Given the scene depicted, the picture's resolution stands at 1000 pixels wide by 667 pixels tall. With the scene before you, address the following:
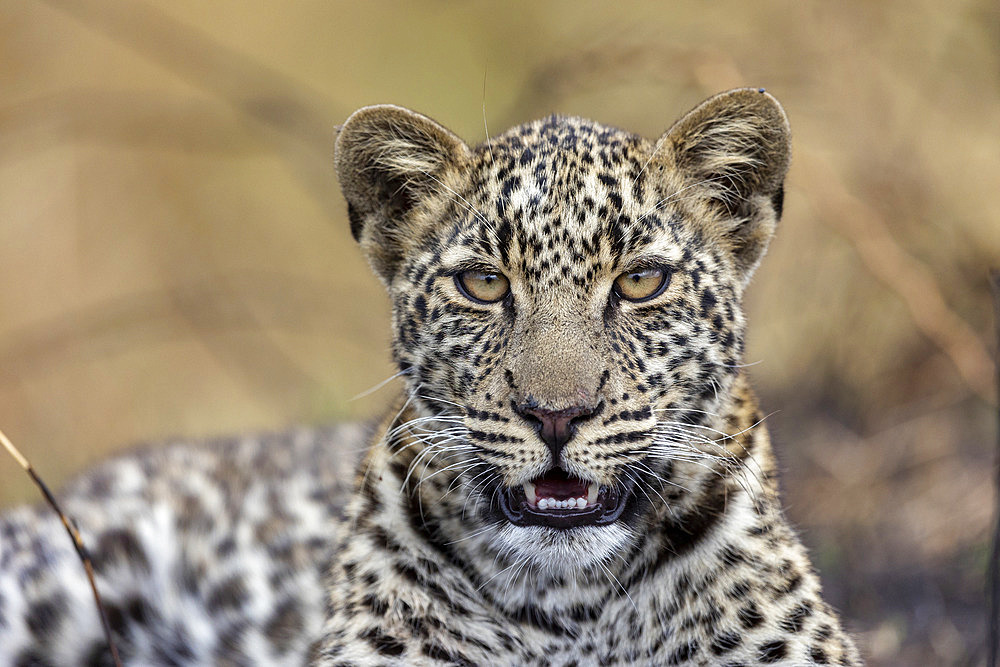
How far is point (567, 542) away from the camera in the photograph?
14.6 feet

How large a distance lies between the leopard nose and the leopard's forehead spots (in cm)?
62

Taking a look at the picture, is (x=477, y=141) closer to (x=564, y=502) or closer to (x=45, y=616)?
(x=564, y=502)

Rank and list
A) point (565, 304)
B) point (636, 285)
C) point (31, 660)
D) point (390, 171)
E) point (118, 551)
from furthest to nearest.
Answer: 1. point (118, 551)
2. point (31, 660)
3. point (390, 171)
4. point (636, 285)
5. point (565, 304)

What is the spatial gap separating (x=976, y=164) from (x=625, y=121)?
3.49 metres

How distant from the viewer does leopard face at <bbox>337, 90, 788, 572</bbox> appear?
4.45m

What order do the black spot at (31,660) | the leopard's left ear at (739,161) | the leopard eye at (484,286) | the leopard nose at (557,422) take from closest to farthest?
1. the leopard nose at (557,422)
2. the leopard eye at (484,286)
3. the leopard's left ear at (739,161)
4. the black spot at (31,660)

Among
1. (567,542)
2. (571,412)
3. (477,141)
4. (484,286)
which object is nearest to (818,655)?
(567,542)

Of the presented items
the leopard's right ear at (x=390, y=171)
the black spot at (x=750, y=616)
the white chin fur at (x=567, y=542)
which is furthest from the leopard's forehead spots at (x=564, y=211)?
the black spot at (x=750, y=616)

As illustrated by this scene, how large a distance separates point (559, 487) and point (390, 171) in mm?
1763

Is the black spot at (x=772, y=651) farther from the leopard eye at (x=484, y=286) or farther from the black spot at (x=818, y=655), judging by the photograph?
the leopard eye at (x=484, y=286)

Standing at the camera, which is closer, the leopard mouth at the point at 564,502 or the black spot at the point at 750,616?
the leopard mouth at the point at 564,502

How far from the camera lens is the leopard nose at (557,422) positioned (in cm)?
426

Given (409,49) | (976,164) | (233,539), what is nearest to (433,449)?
(233,539)

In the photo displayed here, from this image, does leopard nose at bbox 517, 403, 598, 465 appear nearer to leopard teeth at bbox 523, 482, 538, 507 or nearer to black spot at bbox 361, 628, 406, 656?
leopard teeth at bbox 523, 482, 538, 507
